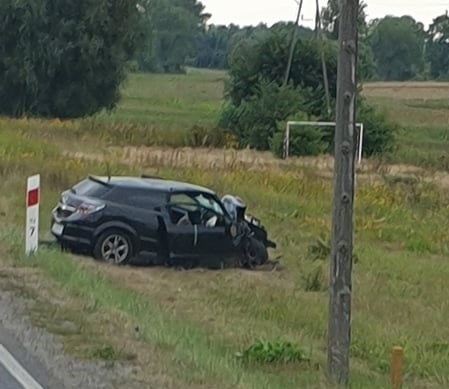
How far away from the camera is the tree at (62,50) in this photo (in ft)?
197

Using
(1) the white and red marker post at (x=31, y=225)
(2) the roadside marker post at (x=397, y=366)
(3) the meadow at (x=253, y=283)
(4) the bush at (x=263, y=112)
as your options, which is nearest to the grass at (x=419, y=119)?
(4) the bush at (x=263, y=112)

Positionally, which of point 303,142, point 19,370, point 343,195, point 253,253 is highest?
point 343,195

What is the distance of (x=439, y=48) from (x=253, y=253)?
143297 mm

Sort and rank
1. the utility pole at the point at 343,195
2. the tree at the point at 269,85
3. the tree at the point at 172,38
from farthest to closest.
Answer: the tree at the point at 172,38, the tree at the point at 269,85, the utility pole at the point at 343,195

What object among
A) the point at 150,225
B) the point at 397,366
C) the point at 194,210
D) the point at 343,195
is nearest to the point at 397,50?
the point at 194,210

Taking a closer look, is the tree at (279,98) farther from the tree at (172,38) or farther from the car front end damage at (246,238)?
the tree at (172,38)

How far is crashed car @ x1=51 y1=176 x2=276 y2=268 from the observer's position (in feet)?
63.3

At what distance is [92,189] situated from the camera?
19797mm

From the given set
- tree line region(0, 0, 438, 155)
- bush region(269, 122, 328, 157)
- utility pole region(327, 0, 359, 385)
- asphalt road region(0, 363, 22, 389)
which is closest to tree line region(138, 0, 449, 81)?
tree line region(0, 0, 438, 155)

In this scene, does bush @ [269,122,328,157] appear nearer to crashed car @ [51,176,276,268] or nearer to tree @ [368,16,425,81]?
crashed car @ [51,176,276,268]

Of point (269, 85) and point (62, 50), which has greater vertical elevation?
point (62, 50)

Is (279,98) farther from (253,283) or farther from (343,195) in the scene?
(343,195)

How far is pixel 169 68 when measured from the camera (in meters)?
164

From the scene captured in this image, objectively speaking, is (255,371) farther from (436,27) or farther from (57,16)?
(436,27)
